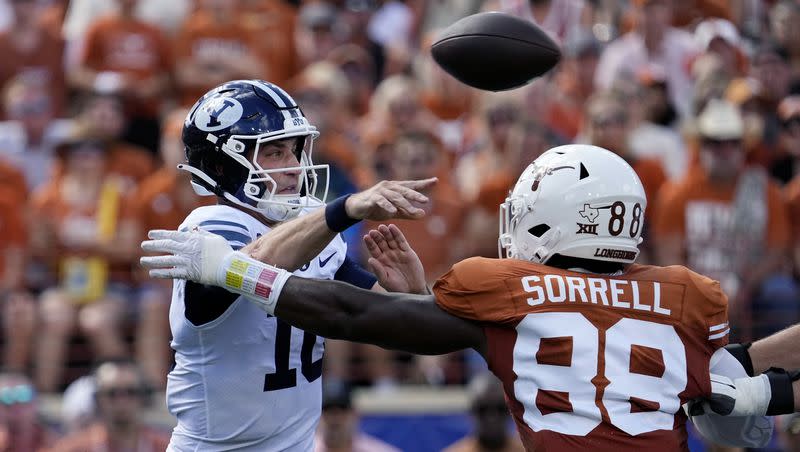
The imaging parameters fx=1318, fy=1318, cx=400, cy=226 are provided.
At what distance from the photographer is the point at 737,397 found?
13.9 feet

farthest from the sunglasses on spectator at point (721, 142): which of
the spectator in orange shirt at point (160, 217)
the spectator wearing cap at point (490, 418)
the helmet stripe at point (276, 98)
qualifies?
the helmet stripe at point (276, 98)

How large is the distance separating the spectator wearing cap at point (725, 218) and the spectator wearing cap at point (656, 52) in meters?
1.13

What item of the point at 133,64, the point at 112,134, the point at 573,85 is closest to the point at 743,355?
the point at 112,134

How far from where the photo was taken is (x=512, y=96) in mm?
9141

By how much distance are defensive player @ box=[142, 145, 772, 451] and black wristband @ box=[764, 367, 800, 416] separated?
0.23 meters

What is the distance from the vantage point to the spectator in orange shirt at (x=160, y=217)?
8.01m

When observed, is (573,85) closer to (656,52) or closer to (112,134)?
(656,52)

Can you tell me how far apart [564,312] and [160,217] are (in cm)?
488

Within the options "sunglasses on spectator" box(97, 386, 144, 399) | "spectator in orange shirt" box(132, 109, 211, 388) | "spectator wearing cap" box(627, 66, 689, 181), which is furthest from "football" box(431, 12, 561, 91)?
"spectator wearing cap" box(627, 66, 689, 181)

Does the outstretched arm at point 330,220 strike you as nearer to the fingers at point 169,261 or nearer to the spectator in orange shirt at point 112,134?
the fingers at point 169,261

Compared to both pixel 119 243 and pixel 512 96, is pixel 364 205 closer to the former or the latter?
pixel 119 243

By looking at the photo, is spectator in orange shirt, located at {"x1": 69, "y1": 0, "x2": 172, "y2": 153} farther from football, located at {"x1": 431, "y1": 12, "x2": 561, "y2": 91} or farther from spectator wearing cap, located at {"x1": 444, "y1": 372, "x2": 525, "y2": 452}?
football, located at {"x1": 431, "y1": 12, "x2": 561, "y2": 91}

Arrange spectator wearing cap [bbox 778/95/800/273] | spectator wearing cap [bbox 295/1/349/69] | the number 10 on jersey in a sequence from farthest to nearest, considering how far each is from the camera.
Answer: spectator wearing cap [bbox 295/1/349/69] → spectator wearing cap [bbox 778/95/800/273] → the number 10 on jersey

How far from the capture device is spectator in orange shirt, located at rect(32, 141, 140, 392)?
805 centimetres
